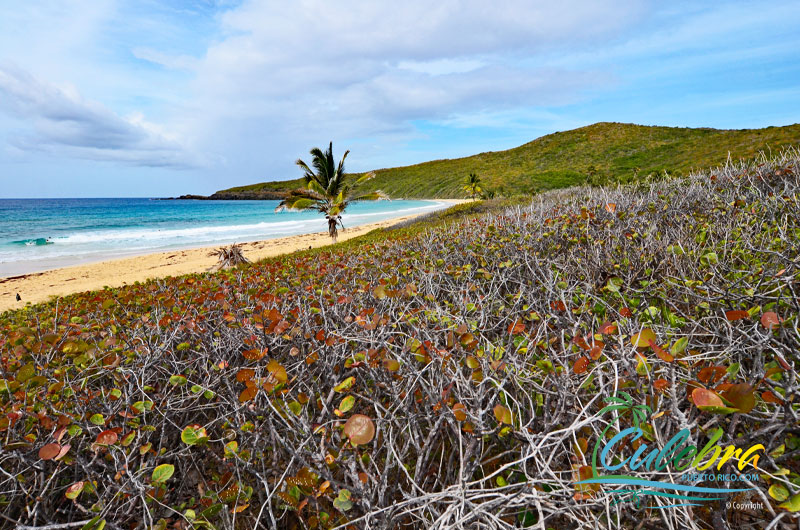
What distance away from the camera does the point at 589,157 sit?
218ft

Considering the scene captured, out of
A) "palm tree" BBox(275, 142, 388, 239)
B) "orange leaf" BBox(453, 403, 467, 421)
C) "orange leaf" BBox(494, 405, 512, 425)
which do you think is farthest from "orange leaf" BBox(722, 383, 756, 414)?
"palm tree" BBox(275, 142, 388, 239)

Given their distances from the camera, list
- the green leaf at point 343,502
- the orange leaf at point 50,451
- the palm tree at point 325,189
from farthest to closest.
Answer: the palm tree at point 325,189 < the orange leaf at point 50,451 < the green leaf at point 343,502

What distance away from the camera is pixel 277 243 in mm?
28562

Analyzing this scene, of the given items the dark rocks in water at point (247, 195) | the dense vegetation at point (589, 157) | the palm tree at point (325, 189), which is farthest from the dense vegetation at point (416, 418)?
the dark rocks in water at point (247, 195)

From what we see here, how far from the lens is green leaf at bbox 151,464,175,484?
1765 mm

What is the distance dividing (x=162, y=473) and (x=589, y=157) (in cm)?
7637

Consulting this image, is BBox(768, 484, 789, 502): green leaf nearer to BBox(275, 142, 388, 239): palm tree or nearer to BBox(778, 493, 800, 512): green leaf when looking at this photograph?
BBox(778, 493, 800, 512): green leaf

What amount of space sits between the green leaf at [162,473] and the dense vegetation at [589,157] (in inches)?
1649

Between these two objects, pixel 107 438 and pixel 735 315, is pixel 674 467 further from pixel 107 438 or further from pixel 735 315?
pixel 107 438

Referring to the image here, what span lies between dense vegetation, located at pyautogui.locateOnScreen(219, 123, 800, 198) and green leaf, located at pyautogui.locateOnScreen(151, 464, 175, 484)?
137ft

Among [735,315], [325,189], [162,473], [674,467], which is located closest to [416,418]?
[674,467]

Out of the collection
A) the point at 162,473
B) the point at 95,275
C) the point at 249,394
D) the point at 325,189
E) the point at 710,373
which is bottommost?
the point at 95,275

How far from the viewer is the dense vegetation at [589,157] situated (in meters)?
43.4

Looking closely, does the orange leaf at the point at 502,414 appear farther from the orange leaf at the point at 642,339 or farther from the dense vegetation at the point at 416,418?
the orange leaf at the point at 642,339
